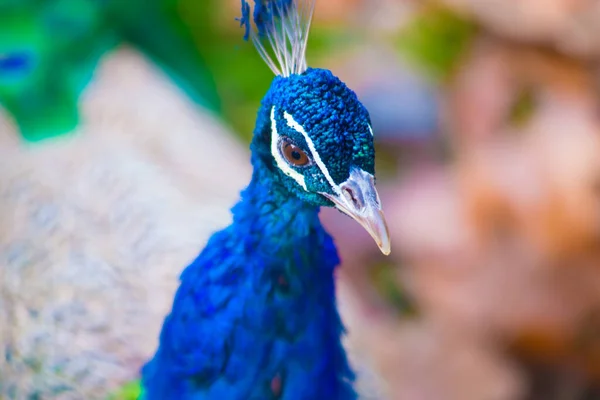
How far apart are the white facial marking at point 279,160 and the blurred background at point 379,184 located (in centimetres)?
53

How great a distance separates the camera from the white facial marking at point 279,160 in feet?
2.66

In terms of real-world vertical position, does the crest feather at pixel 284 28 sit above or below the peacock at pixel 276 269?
above

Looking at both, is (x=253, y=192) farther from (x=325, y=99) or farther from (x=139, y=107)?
(x=139, y=107)

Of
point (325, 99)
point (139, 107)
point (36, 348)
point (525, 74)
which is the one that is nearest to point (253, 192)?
point (325, 99)

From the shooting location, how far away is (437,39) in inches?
99.2

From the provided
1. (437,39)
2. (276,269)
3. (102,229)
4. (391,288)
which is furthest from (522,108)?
(276,269)

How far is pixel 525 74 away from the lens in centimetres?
226

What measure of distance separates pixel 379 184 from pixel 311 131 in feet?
5.30

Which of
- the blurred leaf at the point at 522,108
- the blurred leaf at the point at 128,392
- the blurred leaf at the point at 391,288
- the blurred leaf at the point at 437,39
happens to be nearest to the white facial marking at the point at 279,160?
the blurred leaf at the point at 128,392

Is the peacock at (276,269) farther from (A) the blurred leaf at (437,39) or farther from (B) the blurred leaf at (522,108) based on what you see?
(A) the blurred leaf at (437,39)

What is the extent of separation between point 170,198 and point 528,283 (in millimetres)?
1126

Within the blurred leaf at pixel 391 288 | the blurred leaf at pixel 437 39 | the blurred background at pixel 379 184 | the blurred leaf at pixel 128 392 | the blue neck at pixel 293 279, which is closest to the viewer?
the blue neck at pixel 293 279

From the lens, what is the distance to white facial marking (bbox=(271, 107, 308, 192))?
81cm

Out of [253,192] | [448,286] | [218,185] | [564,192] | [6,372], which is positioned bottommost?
[6,372]
